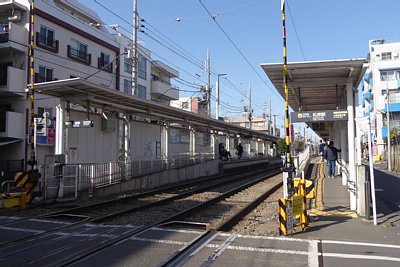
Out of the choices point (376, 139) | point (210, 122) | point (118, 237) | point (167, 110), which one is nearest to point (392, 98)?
point (376, 139)

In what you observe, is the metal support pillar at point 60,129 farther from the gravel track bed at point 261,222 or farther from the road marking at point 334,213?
the road marking at point 334,213

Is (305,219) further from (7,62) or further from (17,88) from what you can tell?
(7,62)

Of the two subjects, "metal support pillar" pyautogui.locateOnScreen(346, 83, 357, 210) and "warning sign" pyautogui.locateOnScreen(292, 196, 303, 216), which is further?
"metal support pillar" pyautogui.locateOnScreen(346, 83, 357, 210)

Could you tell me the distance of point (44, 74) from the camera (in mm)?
29844

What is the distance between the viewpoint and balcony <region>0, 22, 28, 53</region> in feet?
88.9

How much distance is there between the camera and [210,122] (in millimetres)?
30109

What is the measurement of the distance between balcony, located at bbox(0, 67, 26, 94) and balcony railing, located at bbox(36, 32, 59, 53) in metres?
2.45

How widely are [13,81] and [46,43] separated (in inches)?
167

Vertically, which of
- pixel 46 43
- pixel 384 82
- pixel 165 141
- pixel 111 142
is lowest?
pixel 111 142

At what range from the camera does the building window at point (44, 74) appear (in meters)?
29.1

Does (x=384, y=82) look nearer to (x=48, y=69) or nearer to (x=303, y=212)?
(x=48, y=69)

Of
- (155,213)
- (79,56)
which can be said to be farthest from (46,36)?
(155,213)

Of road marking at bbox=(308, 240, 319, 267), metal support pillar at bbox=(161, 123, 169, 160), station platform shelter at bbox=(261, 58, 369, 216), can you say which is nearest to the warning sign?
road marking at bbox=(308, 240, 319, 267)

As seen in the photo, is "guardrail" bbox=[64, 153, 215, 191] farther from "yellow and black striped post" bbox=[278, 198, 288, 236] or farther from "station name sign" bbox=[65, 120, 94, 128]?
"yellow and black striped post" bbox=[278, 198, 288, 236]
